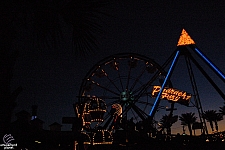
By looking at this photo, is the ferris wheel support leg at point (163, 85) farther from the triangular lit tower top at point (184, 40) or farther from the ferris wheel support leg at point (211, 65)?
the ferris wheel support leg at point (211, 65)

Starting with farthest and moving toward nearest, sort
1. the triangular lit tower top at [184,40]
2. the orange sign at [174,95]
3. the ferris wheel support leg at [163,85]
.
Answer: the triangular lit tower top at [184,40] → the orange sign at [174,95] → the ferris wheel support leg at [163,85]

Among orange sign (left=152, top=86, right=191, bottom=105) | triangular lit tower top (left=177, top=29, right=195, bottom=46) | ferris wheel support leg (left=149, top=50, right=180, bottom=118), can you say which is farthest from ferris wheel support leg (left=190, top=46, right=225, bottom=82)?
orange sign (left=152, top=86, right=191, bottom=105)

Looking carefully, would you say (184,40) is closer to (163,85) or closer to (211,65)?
(211,65)

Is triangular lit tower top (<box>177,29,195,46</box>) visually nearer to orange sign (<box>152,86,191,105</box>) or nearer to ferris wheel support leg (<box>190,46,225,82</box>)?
ferris wheel support leg (<box>190,46,225,82</box>)

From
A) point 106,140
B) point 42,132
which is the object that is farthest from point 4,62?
point 106,140

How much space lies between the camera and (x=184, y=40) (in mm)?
23859

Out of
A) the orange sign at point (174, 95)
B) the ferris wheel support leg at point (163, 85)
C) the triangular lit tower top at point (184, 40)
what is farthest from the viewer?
the triangular lit tower top at point (184, 40)

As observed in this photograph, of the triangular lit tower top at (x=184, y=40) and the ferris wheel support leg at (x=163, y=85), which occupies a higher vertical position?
the triangular lit tower top at (x=184, y=40)

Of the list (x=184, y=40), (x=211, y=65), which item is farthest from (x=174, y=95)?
(x=184, y=40)

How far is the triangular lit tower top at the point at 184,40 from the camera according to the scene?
77.6ft

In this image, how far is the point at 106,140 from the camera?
1463 cm

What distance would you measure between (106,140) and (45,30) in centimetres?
1287

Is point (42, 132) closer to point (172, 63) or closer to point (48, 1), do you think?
point (48, 1)

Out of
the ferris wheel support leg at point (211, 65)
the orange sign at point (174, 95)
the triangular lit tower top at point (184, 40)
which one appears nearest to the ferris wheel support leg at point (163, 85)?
the triangular lit tower top at point (184, 40)
